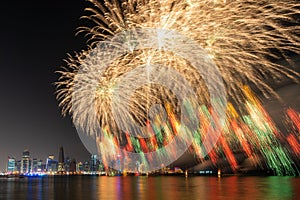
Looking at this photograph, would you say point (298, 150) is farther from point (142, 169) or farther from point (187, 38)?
point (187, 38)

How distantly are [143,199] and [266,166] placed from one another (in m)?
89.6

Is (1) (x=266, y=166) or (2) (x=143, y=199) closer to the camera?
(2) (x=143, y=199)

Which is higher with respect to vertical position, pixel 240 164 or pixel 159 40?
pixel 159 40

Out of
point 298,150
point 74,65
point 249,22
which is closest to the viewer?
point 249,22

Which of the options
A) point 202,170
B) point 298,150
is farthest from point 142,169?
point 298,150

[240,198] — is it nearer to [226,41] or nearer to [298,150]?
[226,41]

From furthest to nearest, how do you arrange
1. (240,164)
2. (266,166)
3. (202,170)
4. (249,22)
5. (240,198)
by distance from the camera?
(202,170), (240,164), (266,166), (249,22), (240,198)

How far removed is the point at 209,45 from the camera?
21.9 metres

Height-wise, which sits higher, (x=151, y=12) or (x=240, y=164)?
(x=151, y=12)

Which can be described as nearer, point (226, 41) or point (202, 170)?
point (226, 41)

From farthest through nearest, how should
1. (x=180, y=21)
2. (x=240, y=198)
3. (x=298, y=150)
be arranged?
(x=298, y=150)
(x=180, y=21)
(x=240, y=198)

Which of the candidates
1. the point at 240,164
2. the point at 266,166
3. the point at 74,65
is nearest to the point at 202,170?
the point at 240,164

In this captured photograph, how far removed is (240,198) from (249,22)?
9.79 metres

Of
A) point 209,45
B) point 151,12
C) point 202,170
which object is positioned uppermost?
point 151,12
